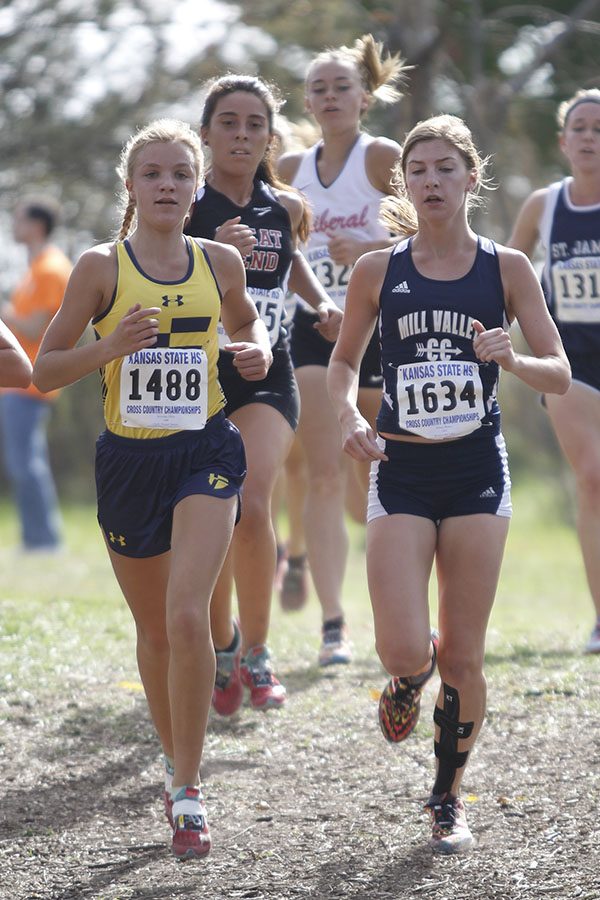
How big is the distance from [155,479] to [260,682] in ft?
5.69

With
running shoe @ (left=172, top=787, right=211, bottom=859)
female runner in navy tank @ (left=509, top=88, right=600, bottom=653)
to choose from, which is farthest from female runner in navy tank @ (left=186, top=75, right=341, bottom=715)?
female runner in navy tank @ (left=509, top=88, right=600, bottom=653)

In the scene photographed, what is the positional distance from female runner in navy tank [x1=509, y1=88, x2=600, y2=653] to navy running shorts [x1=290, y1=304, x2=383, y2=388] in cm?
82

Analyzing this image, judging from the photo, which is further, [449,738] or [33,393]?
[33,393]

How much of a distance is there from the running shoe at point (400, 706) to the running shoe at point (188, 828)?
2.51 feet

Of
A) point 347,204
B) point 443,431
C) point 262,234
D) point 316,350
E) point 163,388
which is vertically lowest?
point 443,431

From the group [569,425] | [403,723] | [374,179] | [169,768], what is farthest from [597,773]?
[374,179]

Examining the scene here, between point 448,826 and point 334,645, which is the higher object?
point 334,645

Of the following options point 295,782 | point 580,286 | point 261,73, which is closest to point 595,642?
point 580,286

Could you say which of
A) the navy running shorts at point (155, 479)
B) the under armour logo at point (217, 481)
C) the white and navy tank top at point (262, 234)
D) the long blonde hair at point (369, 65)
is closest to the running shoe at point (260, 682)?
the white and navy tank top at point (262, 234)

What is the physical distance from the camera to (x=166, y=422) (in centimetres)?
429

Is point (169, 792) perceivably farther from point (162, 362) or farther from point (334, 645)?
point (334, 645)

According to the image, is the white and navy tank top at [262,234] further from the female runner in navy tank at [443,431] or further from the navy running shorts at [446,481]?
the navy running shorts at [446,481]

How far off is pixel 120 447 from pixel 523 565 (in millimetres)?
11631

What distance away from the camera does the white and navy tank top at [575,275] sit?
21.2 feet
